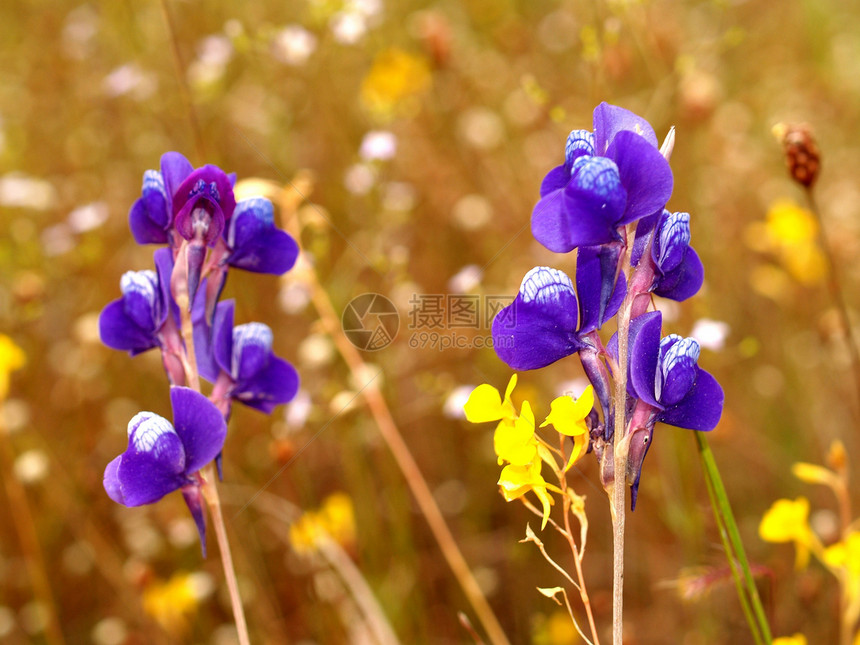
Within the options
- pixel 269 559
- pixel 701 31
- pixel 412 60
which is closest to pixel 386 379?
pixel 269 559

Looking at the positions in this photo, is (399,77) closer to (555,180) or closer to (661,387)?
(555,180)

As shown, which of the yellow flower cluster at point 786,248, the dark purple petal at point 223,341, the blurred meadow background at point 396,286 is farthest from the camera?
the yellow flower cluster at point 786,248

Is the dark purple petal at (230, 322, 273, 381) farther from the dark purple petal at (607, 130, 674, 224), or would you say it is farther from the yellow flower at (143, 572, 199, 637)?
the yellow flower at (143, 572, 199, 637)

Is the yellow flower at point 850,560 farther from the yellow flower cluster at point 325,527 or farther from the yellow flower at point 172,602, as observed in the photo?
the yellow flower at point 172,602

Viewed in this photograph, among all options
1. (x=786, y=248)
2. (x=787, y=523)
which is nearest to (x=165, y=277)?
(x=787, y=523)

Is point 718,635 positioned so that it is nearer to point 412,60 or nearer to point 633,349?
point 633,349

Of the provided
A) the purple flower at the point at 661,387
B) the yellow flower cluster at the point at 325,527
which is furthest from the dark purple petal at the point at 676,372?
the yellow flower cluster at the point at 325,527

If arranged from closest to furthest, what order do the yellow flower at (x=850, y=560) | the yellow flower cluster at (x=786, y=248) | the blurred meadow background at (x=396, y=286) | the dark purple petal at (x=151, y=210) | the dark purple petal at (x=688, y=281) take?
1. the dark purple petal at (x=688, y=281)
2. the dark purple petal at (x=151, y=210)
3. the yellow flower at (x=850, y=560)
4. the blurred meadow background at (x=396, y=286)
5. the yellow flower cluster at (x=786, y=248)
